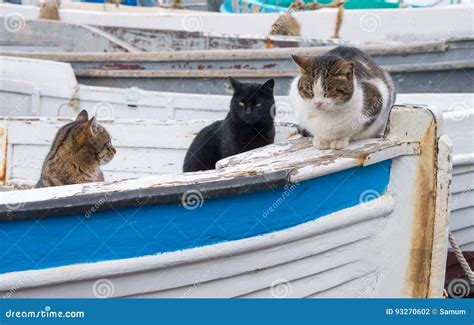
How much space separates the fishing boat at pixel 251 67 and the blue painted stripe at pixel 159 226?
384 centimetres

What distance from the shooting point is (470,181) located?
479cm

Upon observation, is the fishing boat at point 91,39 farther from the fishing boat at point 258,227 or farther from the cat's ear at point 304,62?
the fishing boat at point 258,227

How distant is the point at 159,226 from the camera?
3.01 metres

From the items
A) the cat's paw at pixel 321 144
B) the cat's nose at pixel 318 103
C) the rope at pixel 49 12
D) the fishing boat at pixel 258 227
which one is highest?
the rope at pixel 49 12

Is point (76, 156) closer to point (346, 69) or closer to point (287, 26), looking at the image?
point (346, 69)

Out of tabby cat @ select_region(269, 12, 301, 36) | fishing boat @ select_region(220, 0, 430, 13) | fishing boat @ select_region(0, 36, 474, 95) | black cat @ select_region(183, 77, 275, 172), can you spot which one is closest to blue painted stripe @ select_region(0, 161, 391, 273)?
black cat @ select_region(183, 77, 275, 172)

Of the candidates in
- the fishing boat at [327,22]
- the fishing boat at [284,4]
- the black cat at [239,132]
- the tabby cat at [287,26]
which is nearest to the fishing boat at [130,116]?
the black cat at [239,132]

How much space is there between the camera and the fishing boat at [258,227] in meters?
2.91

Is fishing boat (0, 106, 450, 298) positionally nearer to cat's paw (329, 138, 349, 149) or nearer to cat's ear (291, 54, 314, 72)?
cat's paw (329, 138, 349, 149)

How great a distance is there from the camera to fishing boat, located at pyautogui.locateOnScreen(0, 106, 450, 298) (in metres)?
2.91

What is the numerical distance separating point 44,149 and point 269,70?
8.55 feet

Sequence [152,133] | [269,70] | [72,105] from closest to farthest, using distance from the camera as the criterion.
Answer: [152,133] → [72,105] → [269,70]

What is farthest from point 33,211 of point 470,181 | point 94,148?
point 470,181
